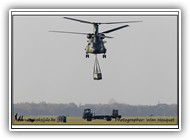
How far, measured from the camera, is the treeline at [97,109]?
18.6ft

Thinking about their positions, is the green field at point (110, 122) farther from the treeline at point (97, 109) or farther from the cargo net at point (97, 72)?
the cargo net at point (97, 72)

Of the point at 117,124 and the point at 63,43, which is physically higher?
the point at 63,43

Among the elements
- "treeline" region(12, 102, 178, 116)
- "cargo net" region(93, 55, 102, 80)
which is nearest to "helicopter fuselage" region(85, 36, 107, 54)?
"cargo net" region(93, 55, 102, 80)

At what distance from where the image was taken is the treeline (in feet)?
18.6

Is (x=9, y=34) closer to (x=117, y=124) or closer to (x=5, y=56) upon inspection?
(x=5, y=56)

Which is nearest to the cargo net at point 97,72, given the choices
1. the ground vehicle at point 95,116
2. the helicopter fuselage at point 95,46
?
the helicopter fuselage at point 95,46

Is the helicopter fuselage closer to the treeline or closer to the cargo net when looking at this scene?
the cargo net

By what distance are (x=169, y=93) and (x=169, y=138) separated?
25 centimetres

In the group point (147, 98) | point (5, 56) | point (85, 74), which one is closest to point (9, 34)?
point (5, 56)

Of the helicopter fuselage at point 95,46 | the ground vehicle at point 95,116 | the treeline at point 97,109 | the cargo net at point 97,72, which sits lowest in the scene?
the ground vehicle at point 95,116

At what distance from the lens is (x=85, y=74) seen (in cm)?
569

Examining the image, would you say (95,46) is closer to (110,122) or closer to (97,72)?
(97,72)

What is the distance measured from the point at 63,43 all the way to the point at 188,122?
83 cm

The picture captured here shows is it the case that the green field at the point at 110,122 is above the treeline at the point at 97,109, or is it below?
below
